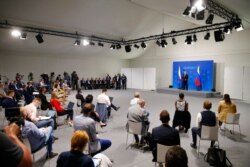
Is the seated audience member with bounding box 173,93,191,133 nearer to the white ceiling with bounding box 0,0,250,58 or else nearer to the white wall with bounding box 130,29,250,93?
the white ceiling with bounding box 0,0,250,58

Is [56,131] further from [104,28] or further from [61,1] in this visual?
[104,28]

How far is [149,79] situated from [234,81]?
6.60 metres

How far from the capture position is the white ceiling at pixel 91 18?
28.1ft

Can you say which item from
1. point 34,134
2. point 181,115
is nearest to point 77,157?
point 34,134

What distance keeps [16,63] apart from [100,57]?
22.9 ft

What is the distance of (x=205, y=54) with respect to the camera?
13867 mm

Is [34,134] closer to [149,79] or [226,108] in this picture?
[226,108]

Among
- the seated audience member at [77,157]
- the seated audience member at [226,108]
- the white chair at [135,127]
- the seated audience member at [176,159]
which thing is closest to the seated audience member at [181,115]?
the seated audience member at [226,108]

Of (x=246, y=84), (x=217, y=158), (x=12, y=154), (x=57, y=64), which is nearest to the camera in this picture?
(x=12, y=154)

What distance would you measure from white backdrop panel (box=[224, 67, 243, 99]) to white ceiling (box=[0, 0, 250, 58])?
8.82 ft

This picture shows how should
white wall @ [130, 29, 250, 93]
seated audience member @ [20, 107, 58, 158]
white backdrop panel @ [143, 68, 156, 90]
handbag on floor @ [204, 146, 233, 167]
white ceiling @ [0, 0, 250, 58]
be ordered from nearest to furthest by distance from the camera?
seated audience member @ [20, 107, 58, 158] → handbag on floor @ [204, 146, 233, 167] → white ceiling @ [0, 0, 250, 58] → white wall @ [130, 29, 250, 93] → white backdrop panel @ [143, 68, 156, 90]

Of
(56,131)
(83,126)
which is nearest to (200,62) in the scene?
(56,131)

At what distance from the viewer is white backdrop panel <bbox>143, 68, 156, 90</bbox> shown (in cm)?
1611

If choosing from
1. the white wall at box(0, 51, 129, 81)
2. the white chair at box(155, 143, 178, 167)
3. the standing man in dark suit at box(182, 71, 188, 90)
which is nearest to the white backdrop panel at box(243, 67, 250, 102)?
the standing man in dark suit at box(182, 71, 188, 90)
